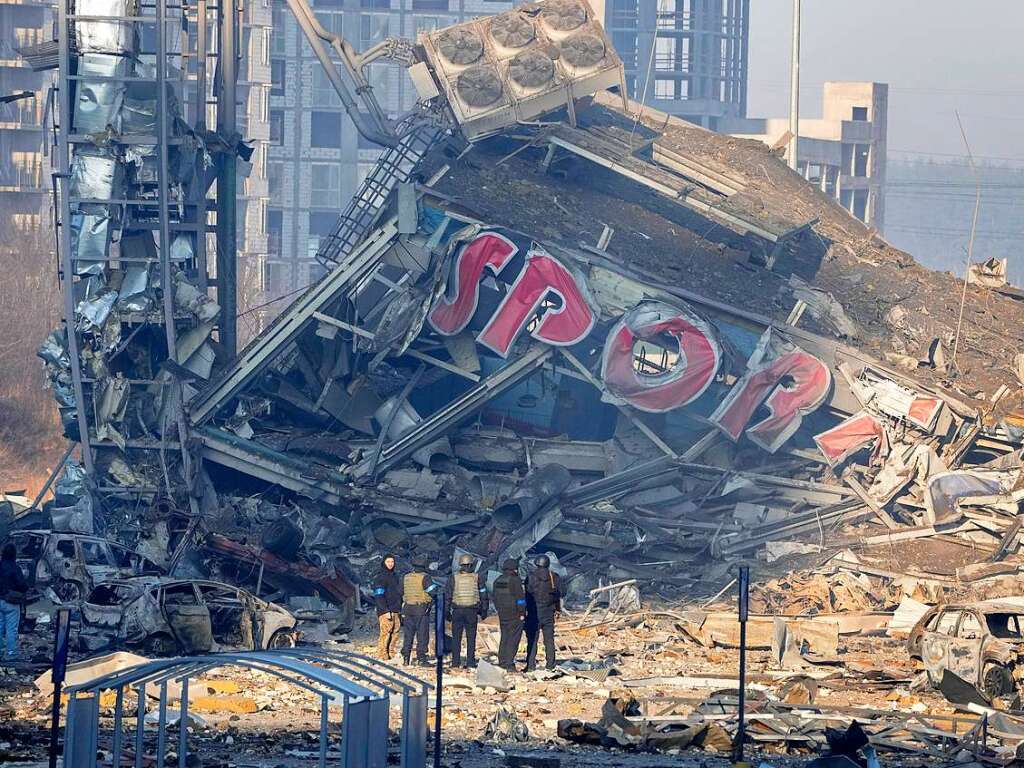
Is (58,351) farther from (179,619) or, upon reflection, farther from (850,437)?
(850,437)

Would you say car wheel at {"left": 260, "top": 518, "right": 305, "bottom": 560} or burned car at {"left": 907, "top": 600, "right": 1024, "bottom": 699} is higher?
burned car at {"left": 907, "top": 600, "right": 1024, "bottom": 699}

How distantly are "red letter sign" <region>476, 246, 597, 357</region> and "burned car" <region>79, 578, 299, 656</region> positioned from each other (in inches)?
374

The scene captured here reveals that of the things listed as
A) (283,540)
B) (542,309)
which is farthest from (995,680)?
→ (542,309)

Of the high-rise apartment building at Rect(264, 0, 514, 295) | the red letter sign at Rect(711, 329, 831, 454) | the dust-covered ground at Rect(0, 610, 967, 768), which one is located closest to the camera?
the dust-covered ground at Rect(0, 610, 967, 768)

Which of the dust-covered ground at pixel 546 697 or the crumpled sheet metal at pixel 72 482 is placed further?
the crumpled sheet metal at pixel 72 482

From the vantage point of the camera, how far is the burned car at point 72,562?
2536 centimetres

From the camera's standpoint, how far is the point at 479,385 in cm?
3152

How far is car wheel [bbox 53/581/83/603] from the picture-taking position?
2523 cm

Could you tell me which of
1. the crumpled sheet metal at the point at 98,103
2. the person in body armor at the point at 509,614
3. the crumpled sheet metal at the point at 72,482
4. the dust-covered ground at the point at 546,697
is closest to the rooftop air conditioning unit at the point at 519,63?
the crumpled sheet metal at the point at 98,103

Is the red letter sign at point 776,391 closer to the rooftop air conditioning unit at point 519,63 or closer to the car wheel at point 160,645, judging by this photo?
the rooftop air conditioning unit at point 519,63

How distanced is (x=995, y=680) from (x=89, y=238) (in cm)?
1822

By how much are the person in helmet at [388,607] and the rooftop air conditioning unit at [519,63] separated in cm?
1466

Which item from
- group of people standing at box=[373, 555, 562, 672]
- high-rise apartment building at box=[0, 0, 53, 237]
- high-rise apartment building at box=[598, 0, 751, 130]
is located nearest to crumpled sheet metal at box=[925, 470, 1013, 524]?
group of people standing at box=[373, 555, 562, 672]

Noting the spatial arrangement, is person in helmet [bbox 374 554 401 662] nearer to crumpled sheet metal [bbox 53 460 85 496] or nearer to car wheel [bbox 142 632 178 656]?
car wheel [bbox 142 632 178 656]
